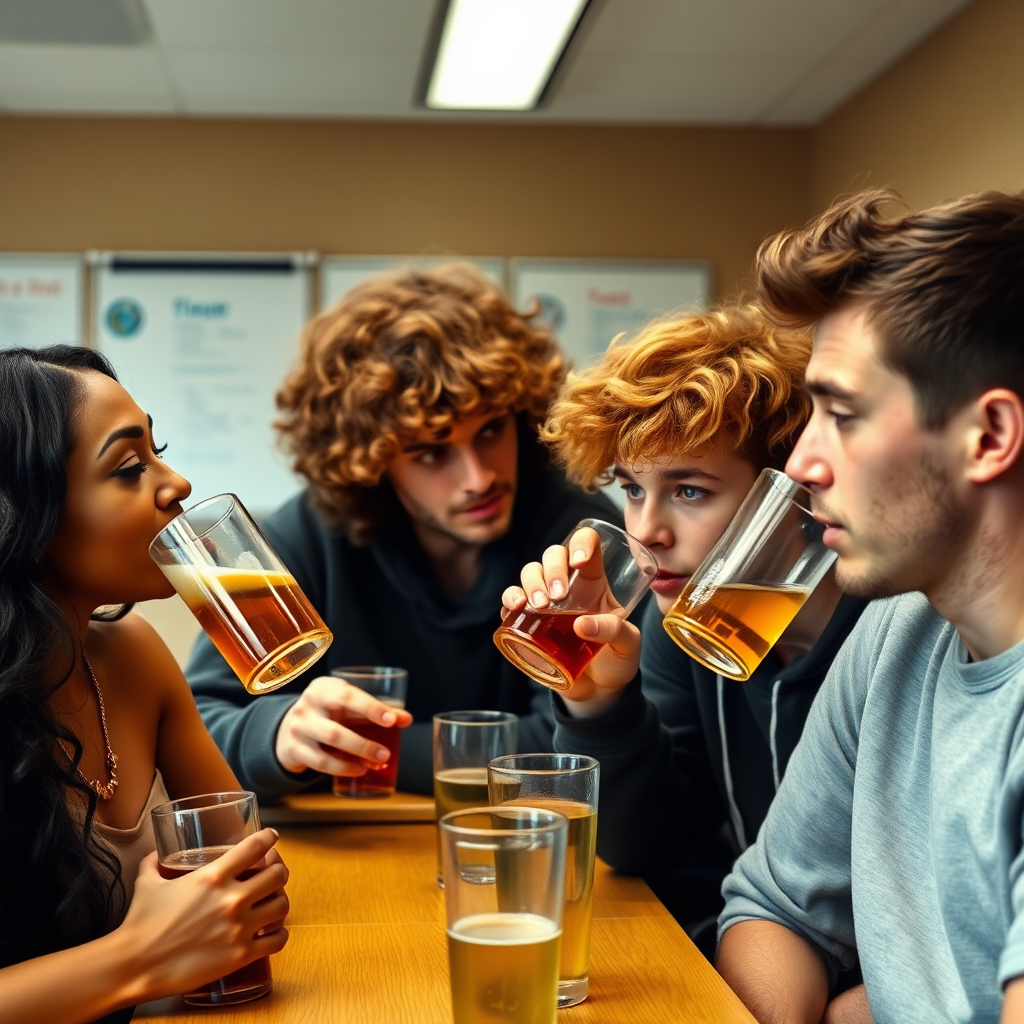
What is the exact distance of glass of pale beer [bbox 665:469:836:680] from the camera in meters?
1.16

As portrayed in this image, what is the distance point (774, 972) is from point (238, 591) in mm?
684

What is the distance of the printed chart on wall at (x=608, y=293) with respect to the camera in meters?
5.05

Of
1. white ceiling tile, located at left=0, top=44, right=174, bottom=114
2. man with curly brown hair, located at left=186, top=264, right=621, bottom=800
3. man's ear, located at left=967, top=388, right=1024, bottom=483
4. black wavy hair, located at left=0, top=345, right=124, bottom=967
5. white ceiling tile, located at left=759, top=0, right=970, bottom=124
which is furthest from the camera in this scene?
white ceiling tile, located at left=0, top=44, right=174, bottom=114

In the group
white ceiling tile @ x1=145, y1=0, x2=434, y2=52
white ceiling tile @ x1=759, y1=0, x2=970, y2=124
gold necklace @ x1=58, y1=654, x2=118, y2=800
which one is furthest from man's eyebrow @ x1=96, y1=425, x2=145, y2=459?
white ceiling tile @ x1=759, y1=0, x2=970, y2=124

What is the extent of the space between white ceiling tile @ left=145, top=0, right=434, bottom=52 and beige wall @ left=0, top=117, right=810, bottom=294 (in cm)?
84

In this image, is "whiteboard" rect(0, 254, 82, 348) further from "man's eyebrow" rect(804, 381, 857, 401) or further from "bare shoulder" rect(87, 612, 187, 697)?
"man's eyebrow" rect(804, 381, 857, 401)

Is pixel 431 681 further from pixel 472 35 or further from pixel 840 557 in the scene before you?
pixel 472 35

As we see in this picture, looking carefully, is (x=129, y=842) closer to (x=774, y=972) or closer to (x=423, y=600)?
(x=774, y=972)

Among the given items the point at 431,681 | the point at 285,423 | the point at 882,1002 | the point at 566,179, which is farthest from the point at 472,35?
the point at 882,1002

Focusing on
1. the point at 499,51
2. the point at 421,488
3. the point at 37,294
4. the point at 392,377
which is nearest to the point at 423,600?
the point at 421,488

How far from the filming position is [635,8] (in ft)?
12.5

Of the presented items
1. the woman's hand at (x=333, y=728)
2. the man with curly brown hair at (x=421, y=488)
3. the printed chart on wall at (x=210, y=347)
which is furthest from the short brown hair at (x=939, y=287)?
the printed chart on wall at (x=210, y=347)

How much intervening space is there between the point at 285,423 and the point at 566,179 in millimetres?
2860

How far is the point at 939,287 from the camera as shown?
98 centimetres
